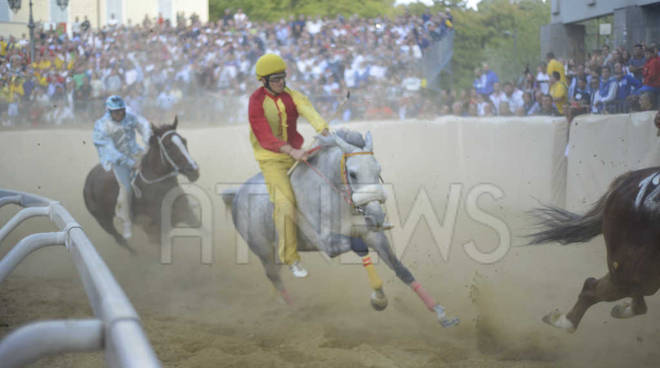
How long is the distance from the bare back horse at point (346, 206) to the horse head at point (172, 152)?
5.81ft

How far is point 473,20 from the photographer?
1298cm

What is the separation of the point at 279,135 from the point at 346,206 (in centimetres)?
92

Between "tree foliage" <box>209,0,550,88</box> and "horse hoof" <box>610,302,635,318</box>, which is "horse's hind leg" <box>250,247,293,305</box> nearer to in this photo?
"horse hoof" <box>610,302,635,318</box>

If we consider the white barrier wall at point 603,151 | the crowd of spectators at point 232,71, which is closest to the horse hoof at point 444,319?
the white barrier wall at point 603,151

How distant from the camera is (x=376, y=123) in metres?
9.47

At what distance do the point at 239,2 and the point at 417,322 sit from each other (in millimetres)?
9293

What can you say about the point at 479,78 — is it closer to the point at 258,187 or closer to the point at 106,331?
the point at 258,187

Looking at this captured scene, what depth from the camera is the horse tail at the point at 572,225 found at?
496 centimetres

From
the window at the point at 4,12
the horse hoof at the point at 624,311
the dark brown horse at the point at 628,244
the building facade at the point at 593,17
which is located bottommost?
the horse hoof at the point at 624,311

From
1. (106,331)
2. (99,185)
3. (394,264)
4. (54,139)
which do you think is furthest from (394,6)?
(106,331)

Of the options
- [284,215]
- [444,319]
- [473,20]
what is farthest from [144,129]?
[473,20]

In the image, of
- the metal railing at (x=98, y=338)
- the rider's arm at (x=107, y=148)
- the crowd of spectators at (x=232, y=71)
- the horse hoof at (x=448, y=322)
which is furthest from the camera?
the crowd of spectators at (x=232, y=71)

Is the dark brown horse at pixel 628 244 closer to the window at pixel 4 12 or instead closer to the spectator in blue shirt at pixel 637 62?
the spectator in blue shirt at pixel 637 62

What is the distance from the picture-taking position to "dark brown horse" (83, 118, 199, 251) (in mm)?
7137
